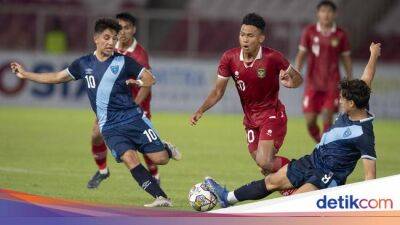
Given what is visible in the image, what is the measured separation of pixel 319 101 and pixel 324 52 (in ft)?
2.59

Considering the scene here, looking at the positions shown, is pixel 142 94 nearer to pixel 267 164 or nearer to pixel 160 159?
pixel 160 159

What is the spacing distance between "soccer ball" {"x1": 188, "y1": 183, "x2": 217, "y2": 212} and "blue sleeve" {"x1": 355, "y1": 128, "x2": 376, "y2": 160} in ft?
4.90

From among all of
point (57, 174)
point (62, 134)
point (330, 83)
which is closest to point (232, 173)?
point (57, 174)

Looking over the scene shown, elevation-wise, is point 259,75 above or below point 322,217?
above

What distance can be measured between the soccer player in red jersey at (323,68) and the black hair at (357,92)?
7191 mm

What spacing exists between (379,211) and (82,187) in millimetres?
4421

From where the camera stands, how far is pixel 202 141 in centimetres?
2025

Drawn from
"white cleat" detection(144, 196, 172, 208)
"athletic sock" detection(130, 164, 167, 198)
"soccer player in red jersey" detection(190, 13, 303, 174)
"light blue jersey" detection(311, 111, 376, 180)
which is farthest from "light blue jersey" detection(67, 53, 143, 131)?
"light blue jersey" detection(311, 111, 376, 180)

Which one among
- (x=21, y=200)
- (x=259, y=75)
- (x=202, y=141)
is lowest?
(x=202, y=141)

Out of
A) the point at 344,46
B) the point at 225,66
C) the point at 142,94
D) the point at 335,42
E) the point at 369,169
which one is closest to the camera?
the point at 369,169

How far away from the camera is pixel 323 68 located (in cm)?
1808

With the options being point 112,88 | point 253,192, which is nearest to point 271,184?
point 253,192

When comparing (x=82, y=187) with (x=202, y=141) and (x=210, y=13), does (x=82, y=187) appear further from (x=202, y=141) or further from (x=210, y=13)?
(x=210, y=13)

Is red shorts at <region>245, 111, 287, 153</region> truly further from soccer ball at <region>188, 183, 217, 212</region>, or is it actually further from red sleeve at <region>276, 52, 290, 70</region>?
soccer ball at <region>188, 183, 217, 212</region>
